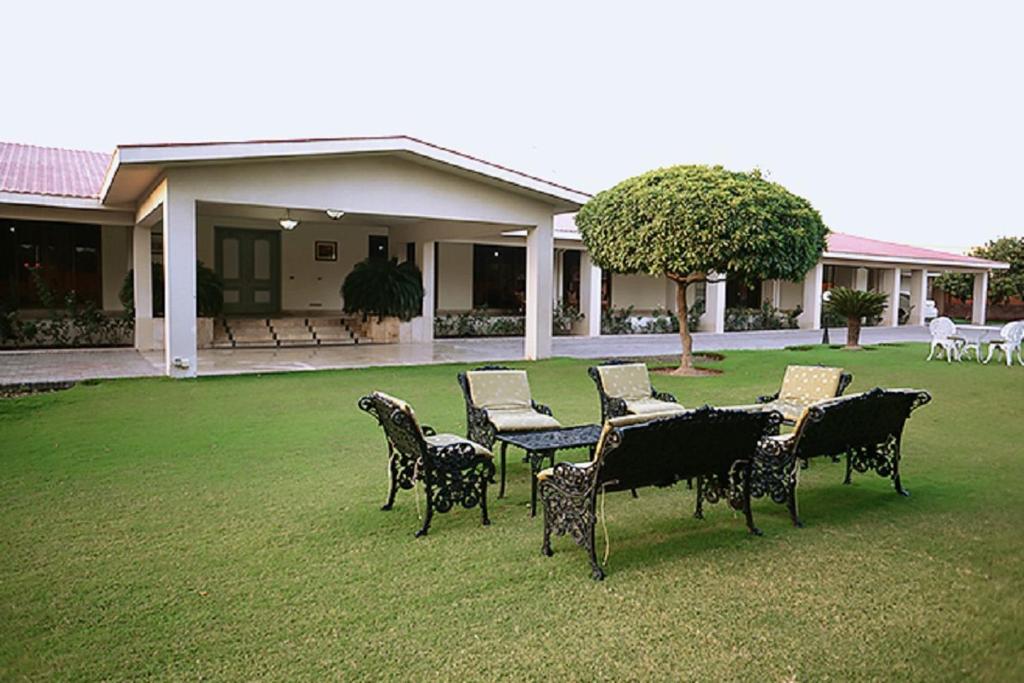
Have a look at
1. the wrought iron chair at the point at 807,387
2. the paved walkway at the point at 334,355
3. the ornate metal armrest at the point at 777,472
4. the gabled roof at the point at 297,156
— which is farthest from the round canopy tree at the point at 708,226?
the ornate metal armrest at the point at 777,472

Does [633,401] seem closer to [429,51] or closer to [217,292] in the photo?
[217,292]

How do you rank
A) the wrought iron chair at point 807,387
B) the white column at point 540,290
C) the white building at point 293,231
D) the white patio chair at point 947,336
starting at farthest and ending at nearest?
the white patio chair at point 947,336 → the white column at point 540,290 → the white building at point 293,231 → the wrought iron chair at point 807,387

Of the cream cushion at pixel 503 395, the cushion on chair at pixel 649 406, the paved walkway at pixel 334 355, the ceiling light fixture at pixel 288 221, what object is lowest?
the paved walkway at pixel 334 355

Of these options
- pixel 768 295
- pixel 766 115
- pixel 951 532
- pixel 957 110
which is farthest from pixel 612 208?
pixel 768 295

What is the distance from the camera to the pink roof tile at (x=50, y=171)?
15258 mm

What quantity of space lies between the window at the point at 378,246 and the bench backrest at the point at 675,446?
18693mm

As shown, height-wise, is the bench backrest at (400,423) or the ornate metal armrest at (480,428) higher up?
the bench backrest at (400,423)

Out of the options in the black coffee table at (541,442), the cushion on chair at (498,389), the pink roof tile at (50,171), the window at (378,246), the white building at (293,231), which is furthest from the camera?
the window at (378,246)

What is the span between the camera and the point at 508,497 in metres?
6.02

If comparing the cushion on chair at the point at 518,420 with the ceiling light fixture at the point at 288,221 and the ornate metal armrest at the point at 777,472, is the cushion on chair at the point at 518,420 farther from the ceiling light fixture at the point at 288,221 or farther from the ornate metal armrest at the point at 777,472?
the ceiling light fixture at the point at 288,221

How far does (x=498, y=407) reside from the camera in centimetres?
711

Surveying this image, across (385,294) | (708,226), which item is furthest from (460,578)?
(385,294)

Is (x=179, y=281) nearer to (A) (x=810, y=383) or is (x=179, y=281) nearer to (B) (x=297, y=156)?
(B) (x=297, y=156)

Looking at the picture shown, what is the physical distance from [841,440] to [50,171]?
18859 mm
